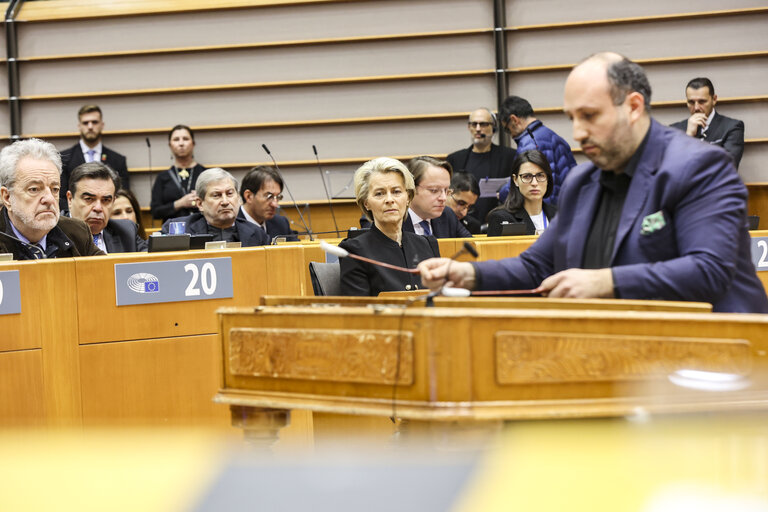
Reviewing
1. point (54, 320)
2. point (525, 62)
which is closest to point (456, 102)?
point (525, 62)

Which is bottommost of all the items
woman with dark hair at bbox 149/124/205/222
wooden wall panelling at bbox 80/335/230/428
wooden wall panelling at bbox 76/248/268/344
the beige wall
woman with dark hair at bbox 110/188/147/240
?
wooden wall panelling at bbox 80/335/230/428

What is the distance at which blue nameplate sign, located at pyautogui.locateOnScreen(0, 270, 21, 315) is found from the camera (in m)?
3.03

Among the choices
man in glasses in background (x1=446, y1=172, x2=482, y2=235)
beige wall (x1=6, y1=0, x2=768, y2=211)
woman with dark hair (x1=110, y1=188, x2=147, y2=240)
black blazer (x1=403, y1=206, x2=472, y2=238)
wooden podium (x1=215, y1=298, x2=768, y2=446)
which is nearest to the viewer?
wooden podium (x1=215, y1=298, x2=768, y2=446)

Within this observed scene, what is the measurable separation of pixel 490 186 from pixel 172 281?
3415 mm

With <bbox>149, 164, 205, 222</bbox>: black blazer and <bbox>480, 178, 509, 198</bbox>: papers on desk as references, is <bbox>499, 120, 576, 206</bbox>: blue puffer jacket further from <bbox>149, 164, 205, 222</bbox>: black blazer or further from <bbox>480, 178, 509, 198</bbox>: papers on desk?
<bbox>149, 164, 205, 222</bbox>: black blazer

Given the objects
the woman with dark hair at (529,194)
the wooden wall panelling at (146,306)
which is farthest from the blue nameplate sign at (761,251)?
the wooden wall panelling at (146,306)

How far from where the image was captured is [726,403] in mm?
1151

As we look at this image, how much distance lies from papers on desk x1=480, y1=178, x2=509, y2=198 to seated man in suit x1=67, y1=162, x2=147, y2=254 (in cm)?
278

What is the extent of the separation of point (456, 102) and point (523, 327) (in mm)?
6191

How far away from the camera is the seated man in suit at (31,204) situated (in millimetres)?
3287

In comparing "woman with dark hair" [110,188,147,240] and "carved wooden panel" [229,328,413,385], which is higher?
"woman with dark hair" [110,188,147,240]

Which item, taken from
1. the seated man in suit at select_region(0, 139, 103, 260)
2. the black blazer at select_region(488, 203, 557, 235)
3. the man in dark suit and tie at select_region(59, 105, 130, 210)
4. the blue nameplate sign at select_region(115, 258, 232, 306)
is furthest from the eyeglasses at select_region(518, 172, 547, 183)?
the man in dark suit and tie at select_region(59, 105, 130, 210)

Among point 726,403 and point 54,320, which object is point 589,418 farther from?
point 54,320

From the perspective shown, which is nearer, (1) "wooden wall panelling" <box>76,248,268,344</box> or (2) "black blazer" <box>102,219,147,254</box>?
(1) "wooden wall panelling" <box>76,248,268,344</box>
